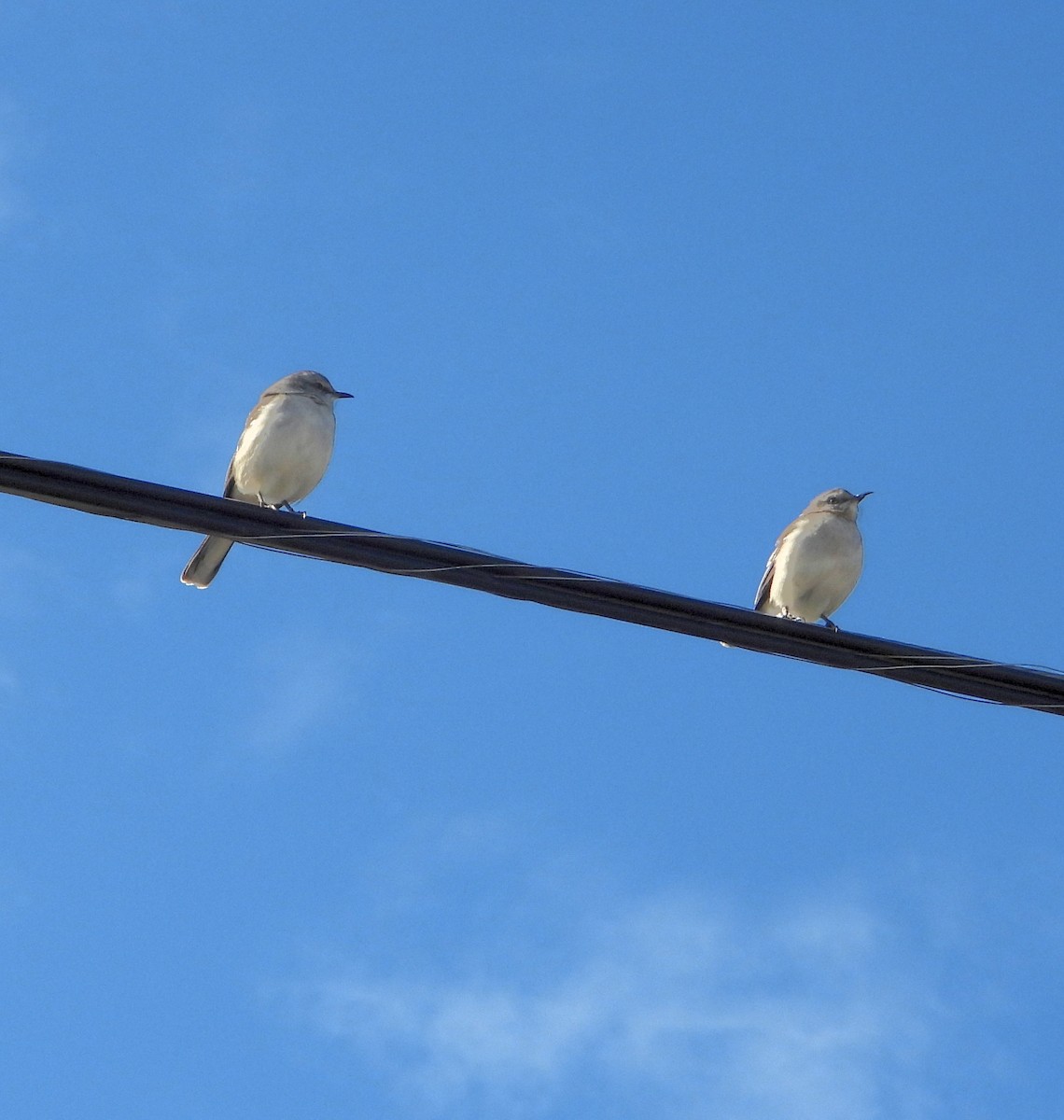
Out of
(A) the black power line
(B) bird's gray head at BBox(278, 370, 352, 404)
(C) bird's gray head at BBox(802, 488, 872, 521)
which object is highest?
(C) bird's gray head at BBox(802, 488, 872, 521)

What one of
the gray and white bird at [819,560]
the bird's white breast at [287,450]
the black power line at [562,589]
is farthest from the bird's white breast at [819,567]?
the black power line at [562,589]

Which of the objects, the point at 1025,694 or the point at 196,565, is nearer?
the point at 1025,694

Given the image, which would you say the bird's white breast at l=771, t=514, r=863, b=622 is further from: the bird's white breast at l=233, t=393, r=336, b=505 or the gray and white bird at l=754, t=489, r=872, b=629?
the bird's white breast at l=233, t=393, r=336, b=505

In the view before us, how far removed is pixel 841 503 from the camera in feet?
39.1

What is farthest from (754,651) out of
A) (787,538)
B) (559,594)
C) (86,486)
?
(787,538)

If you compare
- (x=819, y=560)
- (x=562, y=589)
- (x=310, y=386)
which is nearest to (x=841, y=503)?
(x=819, y=560)

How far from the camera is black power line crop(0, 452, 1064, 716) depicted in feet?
18.4

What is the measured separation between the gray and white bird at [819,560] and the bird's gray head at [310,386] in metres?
3.41

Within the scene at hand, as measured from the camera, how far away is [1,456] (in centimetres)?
528

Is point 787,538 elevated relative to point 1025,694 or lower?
elevated

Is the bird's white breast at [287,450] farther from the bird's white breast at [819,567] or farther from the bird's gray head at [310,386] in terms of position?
the bird's white breast at [819,567]

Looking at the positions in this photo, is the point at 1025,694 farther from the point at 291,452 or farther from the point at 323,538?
the point at 291,452

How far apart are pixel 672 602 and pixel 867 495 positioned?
21.3 feet

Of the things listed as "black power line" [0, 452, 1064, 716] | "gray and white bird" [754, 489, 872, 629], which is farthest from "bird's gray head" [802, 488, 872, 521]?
"black power line" [0, 452, 1064, 716]
